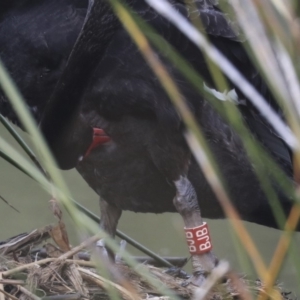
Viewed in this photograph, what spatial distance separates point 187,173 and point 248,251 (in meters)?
1.11

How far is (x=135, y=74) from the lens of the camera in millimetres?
1396

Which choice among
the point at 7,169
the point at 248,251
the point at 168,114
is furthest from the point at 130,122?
the point at 248,251

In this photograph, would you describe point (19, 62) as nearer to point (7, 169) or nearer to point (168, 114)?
point (168, 114)

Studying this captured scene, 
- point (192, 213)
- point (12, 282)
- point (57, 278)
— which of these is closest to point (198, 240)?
point (192, 213)

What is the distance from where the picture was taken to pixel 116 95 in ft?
4.59

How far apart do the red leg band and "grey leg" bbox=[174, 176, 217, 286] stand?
2 cm

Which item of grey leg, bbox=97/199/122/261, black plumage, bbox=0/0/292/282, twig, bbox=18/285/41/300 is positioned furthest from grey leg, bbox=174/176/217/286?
twig, bbox=18/285/41/300

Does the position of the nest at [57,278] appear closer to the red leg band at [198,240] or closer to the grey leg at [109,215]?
the red leg band at [198,240]

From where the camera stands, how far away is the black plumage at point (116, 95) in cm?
133

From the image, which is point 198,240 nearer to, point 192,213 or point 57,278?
point 192,213

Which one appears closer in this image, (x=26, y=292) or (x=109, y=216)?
(x=26, y=292)

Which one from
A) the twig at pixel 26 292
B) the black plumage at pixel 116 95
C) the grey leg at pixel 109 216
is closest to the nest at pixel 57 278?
the twig at pixel 26 292

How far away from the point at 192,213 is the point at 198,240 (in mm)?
116

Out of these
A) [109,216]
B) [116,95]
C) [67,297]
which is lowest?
[109,216]
